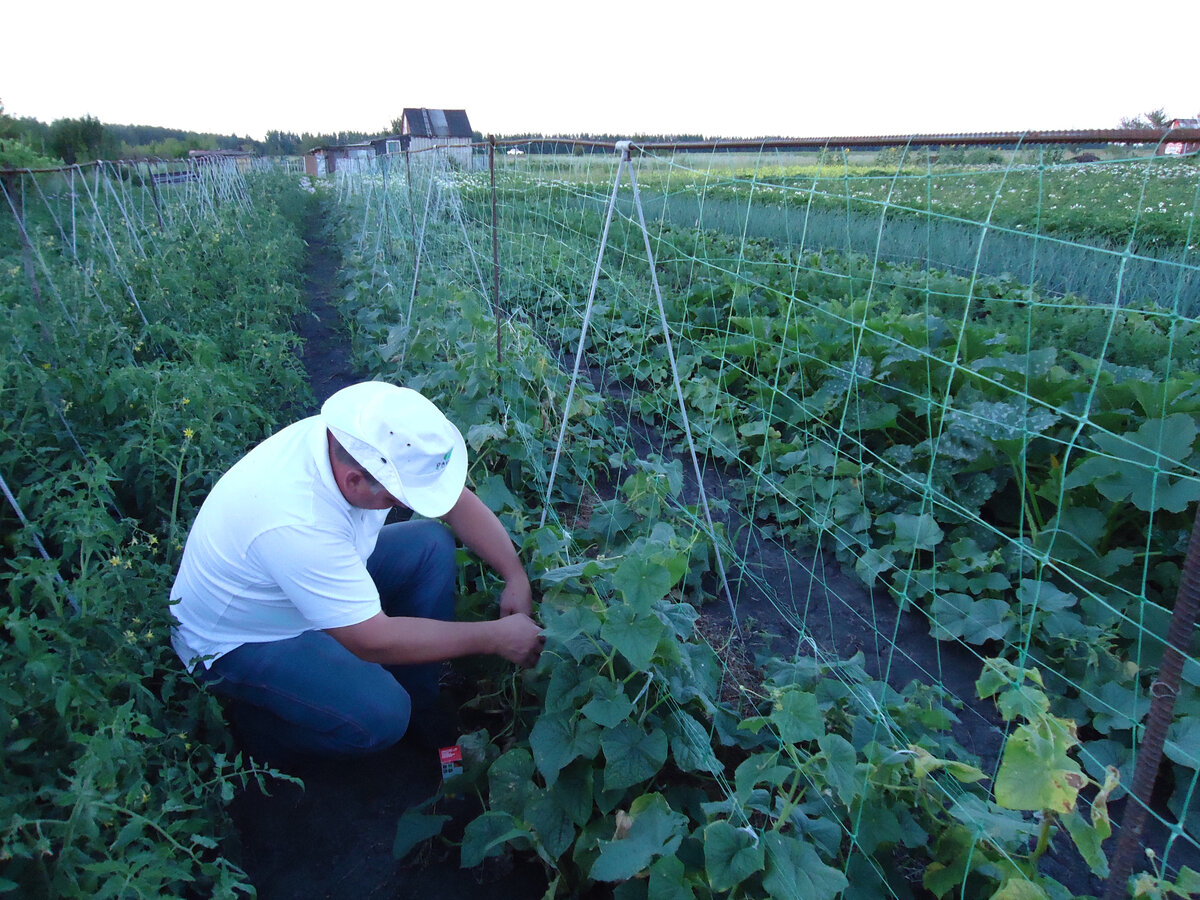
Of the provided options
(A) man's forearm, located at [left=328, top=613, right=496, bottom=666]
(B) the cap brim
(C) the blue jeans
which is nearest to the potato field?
(C) the blue jeans

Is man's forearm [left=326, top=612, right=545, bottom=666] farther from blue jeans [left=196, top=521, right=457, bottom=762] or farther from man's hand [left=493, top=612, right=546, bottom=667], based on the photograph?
blue jeans [left=196, top=521, right=457, bottom=762]

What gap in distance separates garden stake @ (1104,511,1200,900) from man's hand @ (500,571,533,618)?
60.1 inches

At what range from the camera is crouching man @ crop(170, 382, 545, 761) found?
1.86 meters

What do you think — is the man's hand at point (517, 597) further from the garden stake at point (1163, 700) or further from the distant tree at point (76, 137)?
the distant tree at point (76, 137)

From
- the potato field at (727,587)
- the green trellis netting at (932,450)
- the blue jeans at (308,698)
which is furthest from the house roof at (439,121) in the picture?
the blue jeans at (308,698)

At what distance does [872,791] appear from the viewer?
5.51ft

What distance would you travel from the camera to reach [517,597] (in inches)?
90.0

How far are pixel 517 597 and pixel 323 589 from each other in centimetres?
62

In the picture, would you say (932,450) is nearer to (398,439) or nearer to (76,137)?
(398,439)

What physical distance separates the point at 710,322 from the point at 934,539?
311cm

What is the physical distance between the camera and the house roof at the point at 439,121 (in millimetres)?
46469

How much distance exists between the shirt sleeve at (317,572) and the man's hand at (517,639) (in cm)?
36

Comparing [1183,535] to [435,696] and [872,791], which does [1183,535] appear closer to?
[872,791]

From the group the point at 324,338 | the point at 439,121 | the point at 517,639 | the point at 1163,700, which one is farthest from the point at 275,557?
the point at 439,121
